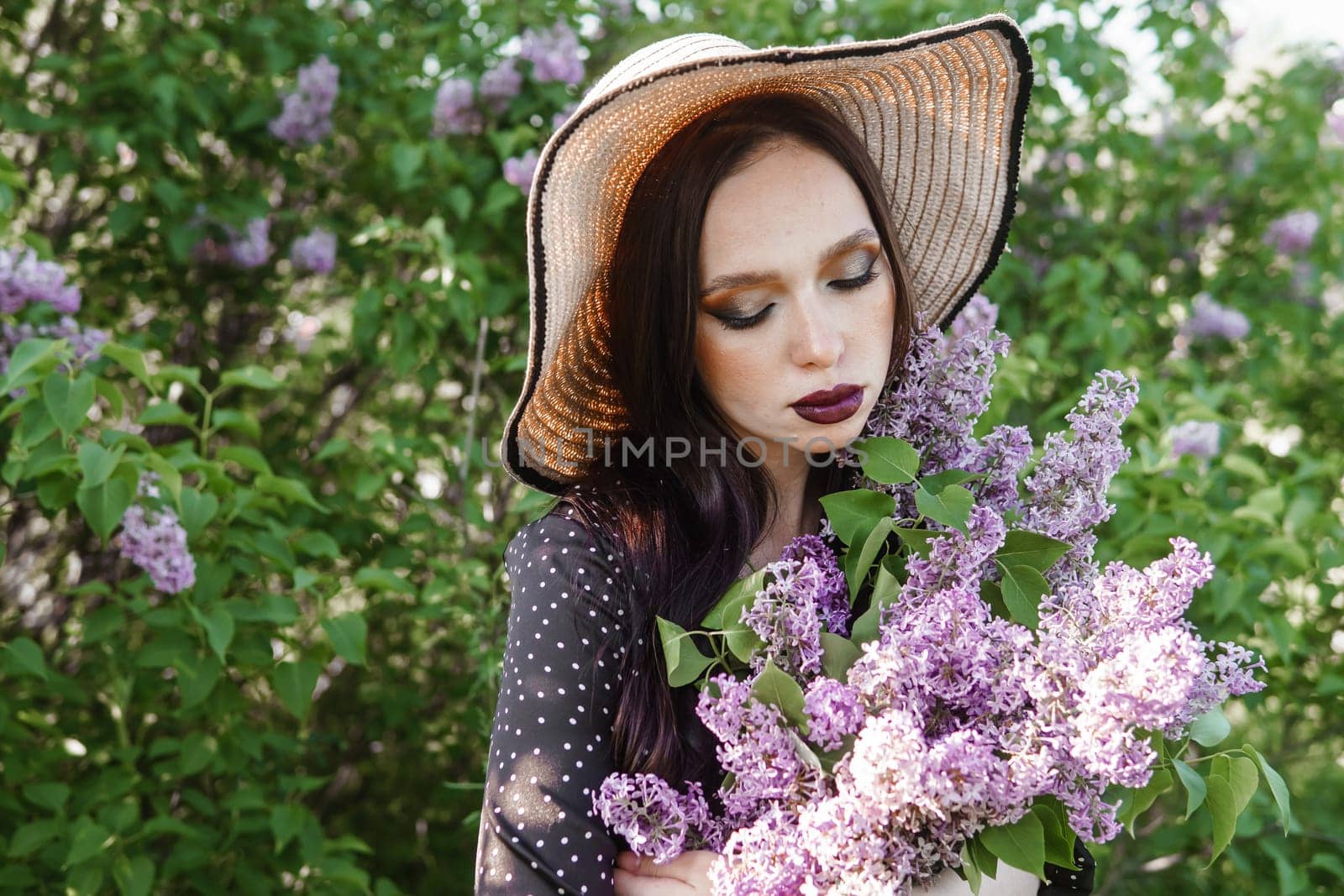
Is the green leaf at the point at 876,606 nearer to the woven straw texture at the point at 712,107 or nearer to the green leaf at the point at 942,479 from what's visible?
the green leaf at the point at 942,479

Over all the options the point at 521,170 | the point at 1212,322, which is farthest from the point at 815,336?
the point at 1212,322

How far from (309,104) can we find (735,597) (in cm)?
202

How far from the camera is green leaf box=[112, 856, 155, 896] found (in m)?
1.93

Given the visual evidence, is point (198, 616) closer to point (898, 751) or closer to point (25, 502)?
point (25, 502)

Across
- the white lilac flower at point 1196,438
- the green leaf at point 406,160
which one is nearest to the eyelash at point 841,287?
the white lilac flower at point 1196,438

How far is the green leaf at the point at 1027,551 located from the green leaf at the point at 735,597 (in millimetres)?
211

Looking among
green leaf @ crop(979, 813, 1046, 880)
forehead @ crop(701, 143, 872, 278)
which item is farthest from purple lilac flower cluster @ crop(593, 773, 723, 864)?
forehead @ crop(701, 143, 872, 278)

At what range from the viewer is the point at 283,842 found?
2.03 m

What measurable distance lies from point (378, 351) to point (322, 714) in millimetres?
1030

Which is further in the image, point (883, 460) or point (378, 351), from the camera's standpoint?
point (378, 351)

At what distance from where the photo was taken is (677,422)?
129 centimetres

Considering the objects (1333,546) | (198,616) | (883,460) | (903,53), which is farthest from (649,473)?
(1333,546)

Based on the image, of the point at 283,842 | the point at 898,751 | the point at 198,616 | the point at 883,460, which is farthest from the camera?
the point at 283,842

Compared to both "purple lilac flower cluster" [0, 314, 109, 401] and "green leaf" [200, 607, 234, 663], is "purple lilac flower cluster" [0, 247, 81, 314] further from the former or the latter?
"green leaf" [200, 607, 234, 663]
